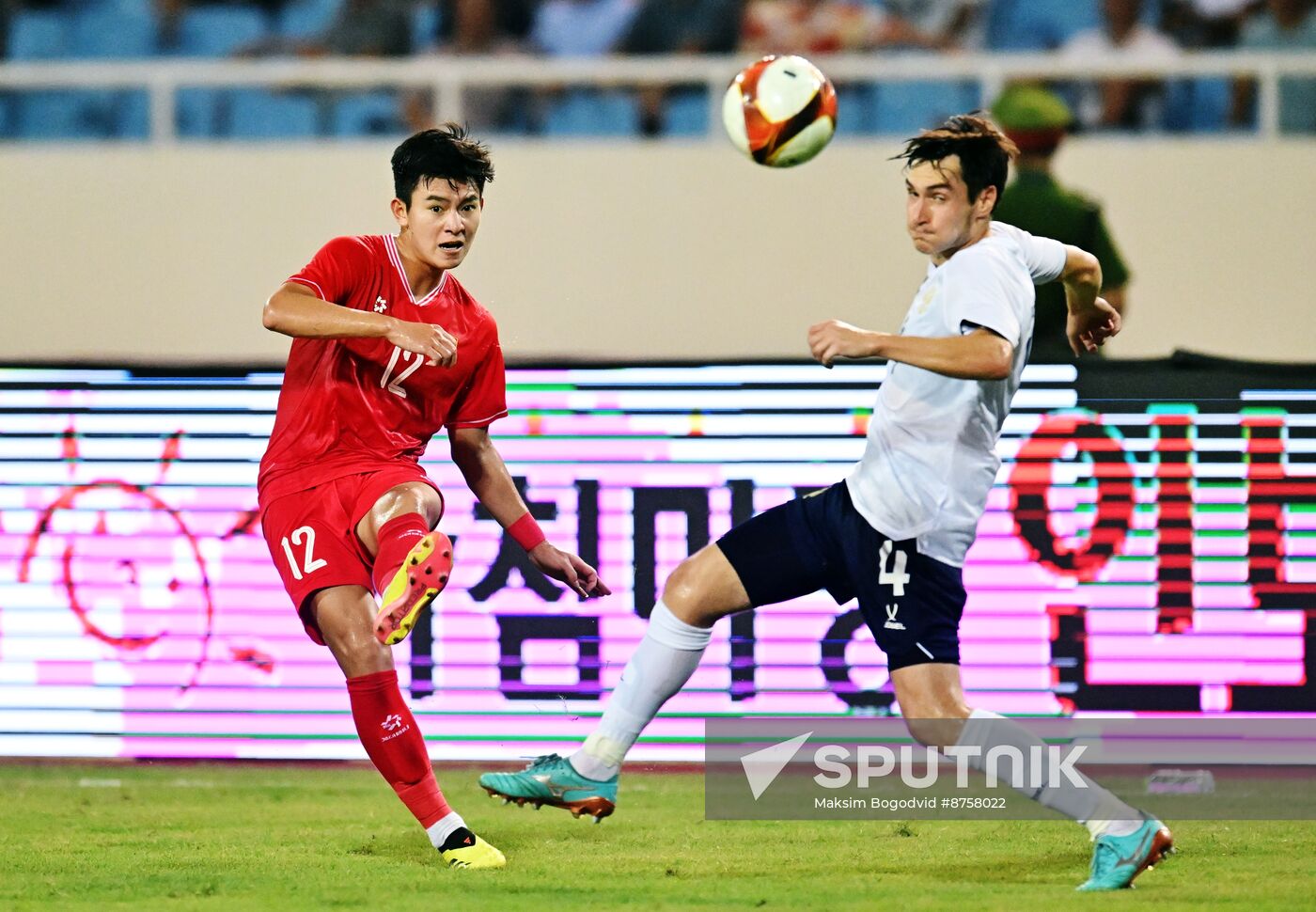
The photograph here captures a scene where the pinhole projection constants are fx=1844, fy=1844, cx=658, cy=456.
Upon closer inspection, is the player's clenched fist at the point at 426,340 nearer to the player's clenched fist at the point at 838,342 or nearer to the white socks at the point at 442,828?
the player's clenched fist at the point at 838,342

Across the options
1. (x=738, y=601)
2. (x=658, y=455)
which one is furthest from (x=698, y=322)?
(x=738, y=601)

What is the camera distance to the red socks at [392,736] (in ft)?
15.7

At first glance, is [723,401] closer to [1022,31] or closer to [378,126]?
[378,126]

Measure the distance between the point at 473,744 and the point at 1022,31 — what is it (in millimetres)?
5590

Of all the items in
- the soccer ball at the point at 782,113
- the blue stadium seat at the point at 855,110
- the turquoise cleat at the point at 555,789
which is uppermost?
the blue stadium seat at the point at 855,110

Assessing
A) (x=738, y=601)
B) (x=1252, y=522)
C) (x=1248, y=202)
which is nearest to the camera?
(x=738, y=601)

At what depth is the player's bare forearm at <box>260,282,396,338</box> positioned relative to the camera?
15.6 feet

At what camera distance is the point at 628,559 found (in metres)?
6.61

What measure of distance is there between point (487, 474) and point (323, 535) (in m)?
0.62

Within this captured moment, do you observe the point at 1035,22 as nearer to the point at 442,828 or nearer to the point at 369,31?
the point at 369,31

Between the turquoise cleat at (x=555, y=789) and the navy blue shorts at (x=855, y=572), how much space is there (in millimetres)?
645

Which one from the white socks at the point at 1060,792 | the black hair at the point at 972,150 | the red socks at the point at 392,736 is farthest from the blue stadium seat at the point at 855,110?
the white socks at the point at 1060,792

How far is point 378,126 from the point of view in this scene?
948 cm

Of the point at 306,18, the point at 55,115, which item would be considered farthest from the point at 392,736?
the point at 306,18
